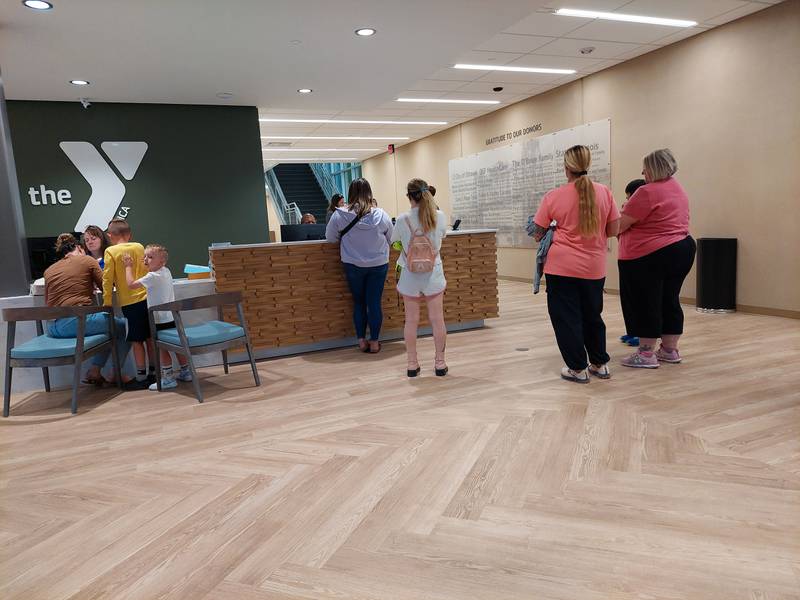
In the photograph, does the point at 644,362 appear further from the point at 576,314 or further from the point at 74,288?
the point at 74,288

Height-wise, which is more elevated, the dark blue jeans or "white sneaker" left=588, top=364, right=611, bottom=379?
the dark blue jeans

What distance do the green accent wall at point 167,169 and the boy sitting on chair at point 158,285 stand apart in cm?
332

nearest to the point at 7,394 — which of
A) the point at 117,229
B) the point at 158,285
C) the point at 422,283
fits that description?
the point at 158,285

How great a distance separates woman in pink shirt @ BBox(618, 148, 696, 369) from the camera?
404 centimetres

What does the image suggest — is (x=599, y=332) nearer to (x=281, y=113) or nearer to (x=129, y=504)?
(x=129, y=504)

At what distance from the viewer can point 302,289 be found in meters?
5.33

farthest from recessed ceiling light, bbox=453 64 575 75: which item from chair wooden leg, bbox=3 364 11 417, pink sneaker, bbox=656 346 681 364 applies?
chair wooden leg, bbox=3 364 11 417

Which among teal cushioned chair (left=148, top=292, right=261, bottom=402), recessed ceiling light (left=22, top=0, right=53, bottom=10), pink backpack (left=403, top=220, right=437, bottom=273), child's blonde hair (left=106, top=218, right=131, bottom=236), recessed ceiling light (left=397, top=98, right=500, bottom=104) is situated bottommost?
teal cushioned chair (left=148, top=292, right=261, bottom=402)

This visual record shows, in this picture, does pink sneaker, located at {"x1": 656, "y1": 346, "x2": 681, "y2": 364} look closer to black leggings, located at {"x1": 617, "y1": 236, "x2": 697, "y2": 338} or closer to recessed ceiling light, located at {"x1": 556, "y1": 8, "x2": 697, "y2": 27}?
black leggings, located at {"x1": 617, "y1": 236, "x2": 697, "y2": 338}

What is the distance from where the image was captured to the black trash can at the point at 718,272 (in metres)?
6.42

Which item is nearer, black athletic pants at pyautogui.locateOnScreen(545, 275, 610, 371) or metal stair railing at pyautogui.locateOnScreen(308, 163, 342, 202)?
black athletic pants at pyautogui.locateOnScreen(545, 275, 610, 371)

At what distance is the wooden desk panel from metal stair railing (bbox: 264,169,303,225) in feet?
36.9

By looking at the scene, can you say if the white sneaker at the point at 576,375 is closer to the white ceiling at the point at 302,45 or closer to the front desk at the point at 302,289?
the front desk at the point at 302,289

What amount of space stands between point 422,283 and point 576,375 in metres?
1.36
